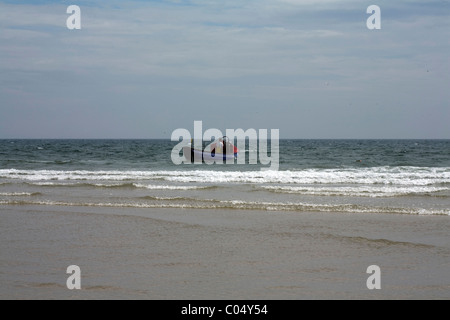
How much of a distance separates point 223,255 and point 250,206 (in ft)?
19.0

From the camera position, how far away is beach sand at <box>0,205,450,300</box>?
685 centimetres

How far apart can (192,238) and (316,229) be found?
2967 millimetres

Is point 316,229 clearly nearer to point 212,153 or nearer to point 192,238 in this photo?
point 192,238

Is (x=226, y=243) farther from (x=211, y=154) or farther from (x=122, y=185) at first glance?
(x=211, y=154)

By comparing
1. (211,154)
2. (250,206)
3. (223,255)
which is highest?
(211,154)

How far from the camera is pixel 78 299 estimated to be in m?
6.45

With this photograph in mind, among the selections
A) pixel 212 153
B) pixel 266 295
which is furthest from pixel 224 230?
pixel 212 153

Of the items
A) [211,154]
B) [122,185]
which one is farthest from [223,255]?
[211,154]

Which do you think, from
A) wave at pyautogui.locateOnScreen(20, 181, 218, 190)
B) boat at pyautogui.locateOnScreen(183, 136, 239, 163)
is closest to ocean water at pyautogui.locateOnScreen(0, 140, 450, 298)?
wave at pyautogui.locateOnScreen(20, 181, 218, 190)

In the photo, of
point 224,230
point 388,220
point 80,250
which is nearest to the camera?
point 80,250

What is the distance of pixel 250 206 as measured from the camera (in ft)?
47.1

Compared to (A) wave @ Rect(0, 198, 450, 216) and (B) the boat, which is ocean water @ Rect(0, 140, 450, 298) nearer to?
(A) wave @ Rect(0, 198, 450, 216)
